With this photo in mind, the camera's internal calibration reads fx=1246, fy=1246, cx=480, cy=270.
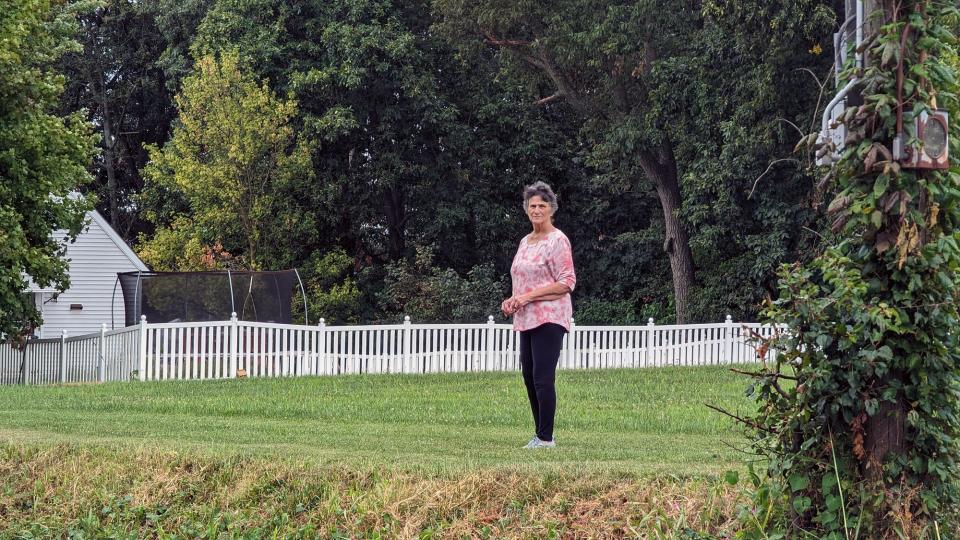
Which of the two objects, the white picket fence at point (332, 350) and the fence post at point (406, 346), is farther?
the fence post at point (406, 346)

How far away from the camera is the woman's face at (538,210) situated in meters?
8.62

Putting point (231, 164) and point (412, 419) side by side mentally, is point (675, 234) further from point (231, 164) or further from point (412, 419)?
point (412, 419)

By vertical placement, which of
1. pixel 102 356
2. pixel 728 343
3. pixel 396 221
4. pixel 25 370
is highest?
pixel 396 221

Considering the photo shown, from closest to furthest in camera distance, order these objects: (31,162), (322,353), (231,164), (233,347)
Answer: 1. (31,162)
2. (233,347)
3. (322,353)
4. (231,164)

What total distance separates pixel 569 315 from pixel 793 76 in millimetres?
18209

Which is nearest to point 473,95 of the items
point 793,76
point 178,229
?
point 178,229

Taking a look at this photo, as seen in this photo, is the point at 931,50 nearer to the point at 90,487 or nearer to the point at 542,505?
the point at 542,505

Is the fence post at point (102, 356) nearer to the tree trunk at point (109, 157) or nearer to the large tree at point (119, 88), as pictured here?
the large tree at point (119, 88)

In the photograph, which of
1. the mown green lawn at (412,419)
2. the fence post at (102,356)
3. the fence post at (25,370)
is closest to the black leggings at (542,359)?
the mown green lawn at (412,419)

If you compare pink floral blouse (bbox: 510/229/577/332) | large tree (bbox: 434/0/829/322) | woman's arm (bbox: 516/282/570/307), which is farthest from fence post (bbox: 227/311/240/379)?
woman's arm (bbox: 516/282/570/307)

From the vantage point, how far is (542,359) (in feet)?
28.2

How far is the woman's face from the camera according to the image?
28.3 feet

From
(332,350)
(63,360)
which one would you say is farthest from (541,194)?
(63,360)

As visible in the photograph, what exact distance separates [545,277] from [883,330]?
3510 millimetres
